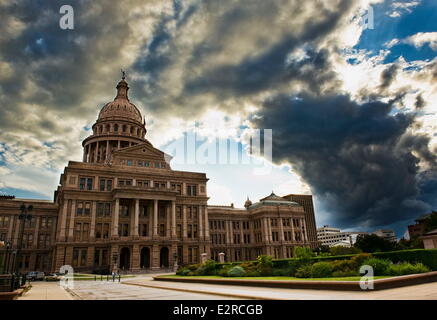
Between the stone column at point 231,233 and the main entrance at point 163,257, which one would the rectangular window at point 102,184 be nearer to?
the main entrance at point 163,257

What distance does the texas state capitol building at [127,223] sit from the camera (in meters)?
56.7

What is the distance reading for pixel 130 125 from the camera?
8862 centimetres

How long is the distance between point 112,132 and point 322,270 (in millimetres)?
76024

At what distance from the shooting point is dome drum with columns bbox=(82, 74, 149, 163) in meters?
83.8

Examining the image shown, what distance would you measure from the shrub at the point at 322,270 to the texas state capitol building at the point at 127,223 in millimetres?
35592

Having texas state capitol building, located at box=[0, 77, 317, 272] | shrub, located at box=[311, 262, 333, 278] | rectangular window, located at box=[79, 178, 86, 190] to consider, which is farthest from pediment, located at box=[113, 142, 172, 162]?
shrub, located at box=[311, 262, 333, 278]

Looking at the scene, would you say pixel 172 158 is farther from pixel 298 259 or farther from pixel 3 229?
pixel 298 259

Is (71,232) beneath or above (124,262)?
above

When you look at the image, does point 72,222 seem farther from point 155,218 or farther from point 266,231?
point 266,231

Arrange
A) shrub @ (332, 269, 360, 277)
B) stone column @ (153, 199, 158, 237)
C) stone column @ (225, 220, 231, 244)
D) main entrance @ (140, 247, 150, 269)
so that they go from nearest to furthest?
shrub @ (332, 269, 360, 277) < stone column @ (153, 199, 158, 237) < main entrance @ (140, 247, 150, 269) < stone column @ (225, 220, 231, 244)

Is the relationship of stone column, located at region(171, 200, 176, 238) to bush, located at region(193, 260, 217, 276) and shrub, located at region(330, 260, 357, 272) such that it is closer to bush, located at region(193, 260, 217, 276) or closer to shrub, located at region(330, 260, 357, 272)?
bush, located at region(193, 260, 217, 276)

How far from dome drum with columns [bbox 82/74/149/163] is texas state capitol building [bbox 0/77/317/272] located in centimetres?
377
